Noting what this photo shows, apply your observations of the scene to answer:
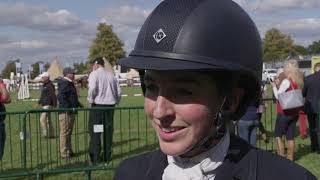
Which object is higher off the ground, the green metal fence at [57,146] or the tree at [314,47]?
the tree at [314,47]

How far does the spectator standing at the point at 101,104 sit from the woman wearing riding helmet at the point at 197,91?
712cm

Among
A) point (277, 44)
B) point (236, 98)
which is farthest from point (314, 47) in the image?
point (236, 98)

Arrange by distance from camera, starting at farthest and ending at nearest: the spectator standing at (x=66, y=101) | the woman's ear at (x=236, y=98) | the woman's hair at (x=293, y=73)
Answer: the spectator standing at (x=66, y=101) → the woman's hair at (x=293, y=73) → the woman's ear at (x=236, y=98)

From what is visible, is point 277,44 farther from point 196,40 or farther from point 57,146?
point 196,40

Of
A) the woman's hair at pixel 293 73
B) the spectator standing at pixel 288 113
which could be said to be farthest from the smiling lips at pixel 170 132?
the woman's hair at pixel 293 73

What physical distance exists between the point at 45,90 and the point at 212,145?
450 inches

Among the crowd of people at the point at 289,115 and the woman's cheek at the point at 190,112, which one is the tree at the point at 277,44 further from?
the woman's cheek at the point at 190,112

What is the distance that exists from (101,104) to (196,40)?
828cm

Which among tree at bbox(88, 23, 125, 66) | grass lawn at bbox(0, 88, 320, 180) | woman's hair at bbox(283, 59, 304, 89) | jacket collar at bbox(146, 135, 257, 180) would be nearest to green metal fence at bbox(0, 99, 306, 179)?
grass lawn at bbox(0, 88, 320, 180)

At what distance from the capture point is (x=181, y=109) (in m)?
1.52

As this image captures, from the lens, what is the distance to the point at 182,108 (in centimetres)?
152

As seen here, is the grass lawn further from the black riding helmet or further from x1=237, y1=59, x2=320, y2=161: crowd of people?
the black riding helmet

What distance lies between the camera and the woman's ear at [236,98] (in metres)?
1.68

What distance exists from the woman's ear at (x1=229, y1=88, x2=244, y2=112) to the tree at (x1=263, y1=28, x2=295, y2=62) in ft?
246
